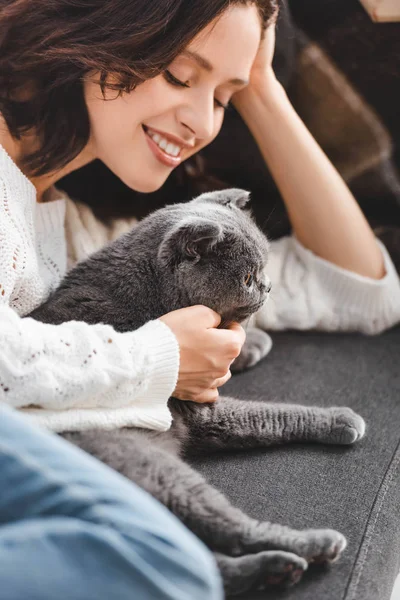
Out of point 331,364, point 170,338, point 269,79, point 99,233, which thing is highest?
point 269,79

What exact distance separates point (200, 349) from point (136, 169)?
0.41 metres

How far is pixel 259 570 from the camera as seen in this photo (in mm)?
671

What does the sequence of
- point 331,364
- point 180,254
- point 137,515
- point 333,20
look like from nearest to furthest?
point 137,515
point 180,254
point 331,364
point 333,20

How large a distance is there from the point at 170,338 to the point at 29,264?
1.03ft

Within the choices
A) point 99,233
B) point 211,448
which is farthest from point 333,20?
point 211,448

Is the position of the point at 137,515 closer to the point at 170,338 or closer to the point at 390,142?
the point at 170,338

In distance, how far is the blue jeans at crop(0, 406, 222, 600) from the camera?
499 millimetres

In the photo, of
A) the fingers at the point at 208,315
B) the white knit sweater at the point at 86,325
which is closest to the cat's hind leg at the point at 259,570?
the white knit sweater at the point at 86,325

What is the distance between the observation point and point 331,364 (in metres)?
1.25

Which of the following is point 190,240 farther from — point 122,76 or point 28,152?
point 28,152

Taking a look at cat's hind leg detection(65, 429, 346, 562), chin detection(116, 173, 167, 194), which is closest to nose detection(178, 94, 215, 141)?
chin detection(116, 173, 167, 194)

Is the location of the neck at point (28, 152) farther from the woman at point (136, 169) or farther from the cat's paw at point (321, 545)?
the cat's paw at point (321, 545)

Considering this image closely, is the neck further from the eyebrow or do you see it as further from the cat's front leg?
the cat's front leg

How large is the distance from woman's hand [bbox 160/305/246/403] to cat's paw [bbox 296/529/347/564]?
0.92 feet
